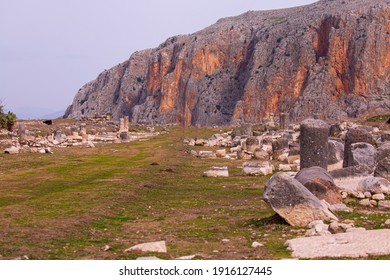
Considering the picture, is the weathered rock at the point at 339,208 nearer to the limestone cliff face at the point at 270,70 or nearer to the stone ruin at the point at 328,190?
the stone ruin at the point at 328,190

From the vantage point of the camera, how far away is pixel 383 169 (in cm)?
2662

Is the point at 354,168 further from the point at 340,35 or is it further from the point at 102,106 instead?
the point at 102,106

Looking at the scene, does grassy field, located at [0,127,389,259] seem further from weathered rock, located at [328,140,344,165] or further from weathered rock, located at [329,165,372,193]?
weathered rock, located at [328,140,344,165]

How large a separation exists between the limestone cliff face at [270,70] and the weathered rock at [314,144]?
3889 inches

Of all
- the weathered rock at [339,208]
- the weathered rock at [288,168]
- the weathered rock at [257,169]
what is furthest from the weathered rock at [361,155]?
the weathered rock at [339,208]

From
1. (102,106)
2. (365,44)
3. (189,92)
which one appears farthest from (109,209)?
(102,106)

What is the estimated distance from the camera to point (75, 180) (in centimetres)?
3238

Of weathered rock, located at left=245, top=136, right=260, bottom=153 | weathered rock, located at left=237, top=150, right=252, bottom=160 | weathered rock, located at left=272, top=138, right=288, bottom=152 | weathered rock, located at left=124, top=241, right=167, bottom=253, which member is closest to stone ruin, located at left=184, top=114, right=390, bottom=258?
weathered rock, located at left=124, top=241, right=167, bottom=253

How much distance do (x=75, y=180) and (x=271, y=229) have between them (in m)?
17.2

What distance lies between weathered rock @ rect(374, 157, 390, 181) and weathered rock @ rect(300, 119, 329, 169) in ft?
8.90

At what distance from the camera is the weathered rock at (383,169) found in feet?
87.0

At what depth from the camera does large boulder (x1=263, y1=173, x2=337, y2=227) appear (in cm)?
1759

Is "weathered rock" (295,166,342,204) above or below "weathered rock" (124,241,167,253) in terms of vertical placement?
above

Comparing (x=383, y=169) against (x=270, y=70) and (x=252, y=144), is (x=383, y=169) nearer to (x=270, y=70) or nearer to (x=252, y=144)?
(x=252, y=144)
